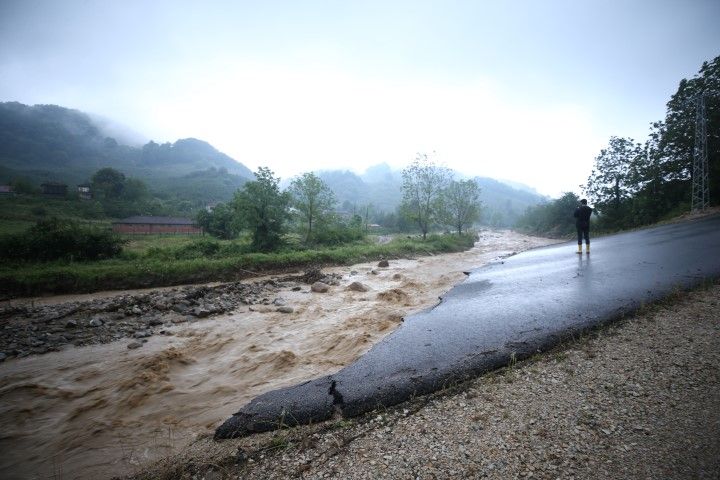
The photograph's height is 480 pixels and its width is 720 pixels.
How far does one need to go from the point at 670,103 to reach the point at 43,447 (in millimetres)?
40949

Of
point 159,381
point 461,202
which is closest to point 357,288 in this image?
point 159,381

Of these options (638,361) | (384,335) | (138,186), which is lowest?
(384,335)

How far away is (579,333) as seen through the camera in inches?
171

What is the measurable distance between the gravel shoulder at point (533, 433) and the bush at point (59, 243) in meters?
21.2

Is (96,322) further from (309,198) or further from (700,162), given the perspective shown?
(700,162)

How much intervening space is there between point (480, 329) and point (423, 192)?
29099 mm

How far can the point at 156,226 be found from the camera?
58.8 metres

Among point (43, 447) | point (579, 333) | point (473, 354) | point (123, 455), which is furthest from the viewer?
point (579, 333)

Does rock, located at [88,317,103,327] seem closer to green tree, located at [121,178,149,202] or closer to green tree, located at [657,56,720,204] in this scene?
green tree, located at [657,56,720,204]

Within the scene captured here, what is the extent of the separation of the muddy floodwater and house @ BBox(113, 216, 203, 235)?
57.1m

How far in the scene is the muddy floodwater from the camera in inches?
141

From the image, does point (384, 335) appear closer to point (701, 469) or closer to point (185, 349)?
point (701, 469)

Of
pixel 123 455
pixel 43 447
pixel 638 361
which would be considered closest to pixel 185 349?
pixel 43 447

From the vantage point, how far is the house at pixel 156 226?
56.1 m
